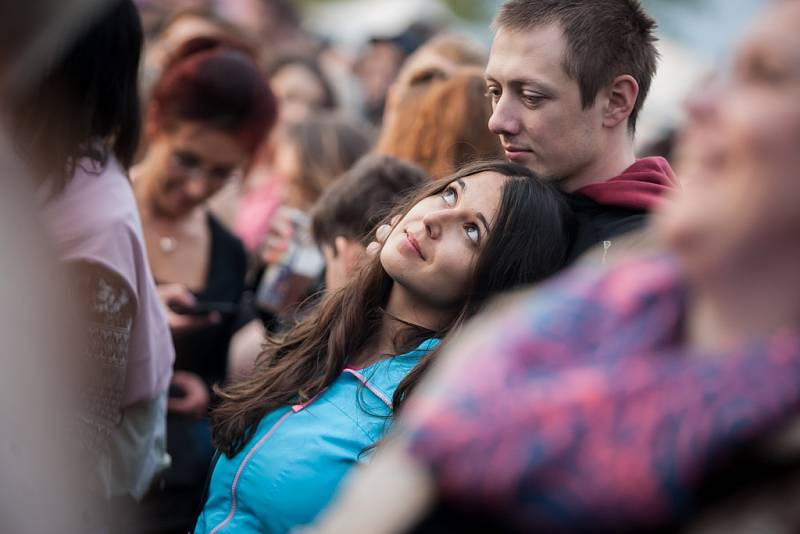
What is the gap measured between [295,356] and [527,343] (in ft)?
4.47

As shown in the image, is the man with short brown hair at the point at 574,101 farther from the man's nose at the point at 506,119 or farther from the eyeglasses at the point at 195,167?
the eyeglasses at the point at 195,167

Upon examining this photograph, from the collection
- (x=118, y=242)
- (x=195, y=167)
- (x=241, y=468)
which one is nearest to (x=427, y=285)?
(x=241, y=468)

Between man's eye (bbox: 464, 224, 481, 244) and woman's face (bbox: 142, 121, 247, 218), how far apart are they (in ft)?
4.87

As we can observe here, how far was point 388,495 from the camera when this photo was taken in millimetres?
1036

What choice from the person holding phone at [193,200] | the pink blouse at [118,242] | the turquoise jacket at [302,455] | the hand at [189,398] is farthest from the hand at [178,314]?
the turquoise jacket at [302,455]

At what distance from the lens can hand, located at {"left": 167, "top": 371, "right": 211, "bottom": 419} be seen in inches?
132

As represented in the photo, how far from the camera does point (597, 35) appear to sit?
2.49m

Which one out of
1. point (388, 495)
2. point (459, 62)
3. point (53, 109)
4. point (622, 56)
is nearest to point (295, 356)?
point (53, 109)

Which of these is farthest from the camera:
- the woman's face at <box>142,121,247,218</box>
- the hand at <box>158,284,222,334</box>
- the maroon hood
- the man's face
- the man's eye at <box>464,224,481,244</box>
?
the woman's face at <box>142,121,247,218</box>

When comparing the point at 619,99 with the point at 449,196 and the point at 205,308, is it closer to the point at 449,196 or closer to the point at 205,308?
the point at 449,196

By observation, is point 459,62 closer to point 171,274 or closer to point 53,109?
point 171,274

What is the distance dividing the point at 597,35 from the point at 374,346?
0.99 m

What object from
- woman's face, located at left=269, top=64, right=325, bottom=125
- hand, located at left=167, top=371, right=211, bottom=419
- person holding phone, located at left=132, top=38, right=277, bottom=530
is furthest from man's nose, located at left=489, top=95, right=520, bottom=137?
woman's face, located at left=269, top=64, right=325, bottom=125

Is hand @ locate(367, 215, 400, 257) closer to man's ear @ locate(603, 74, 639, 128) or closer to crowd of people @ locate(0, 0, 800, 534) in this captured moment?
crowd of people @ locate(0, 0, 800, 534)
